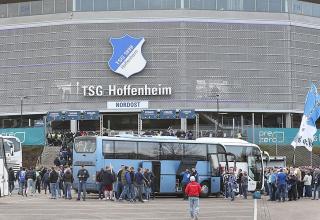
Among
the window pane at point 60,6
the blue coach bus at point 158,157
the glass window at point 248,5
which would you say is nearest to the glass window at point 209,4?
the glass window at point 248,5

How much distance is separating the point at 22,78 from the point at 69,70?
6308 mm

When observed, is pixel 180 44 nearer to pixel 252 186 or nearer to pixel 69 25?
pixel 69 25

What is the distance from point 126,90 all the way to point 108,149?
48.9 meters

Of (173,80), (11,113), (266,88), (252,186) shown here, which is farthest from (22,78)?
(252,186)

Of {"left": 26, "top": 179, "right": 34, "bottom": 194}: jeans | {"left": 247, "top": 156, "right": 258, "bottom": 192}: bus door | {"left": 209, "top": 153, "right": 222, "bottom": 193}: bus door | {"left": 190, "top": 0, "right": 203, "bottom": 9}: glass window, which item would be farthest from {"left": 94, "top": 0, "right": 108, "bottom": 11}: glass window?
{"left": 209, "top": 153, "right": 222, "bottom": 193}: bus door

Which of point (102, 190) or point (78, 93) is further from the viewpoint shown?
point (78, 93)

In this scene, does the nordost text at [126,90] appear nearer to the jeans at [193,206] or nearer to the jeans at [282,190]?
the jeans at [282,190]

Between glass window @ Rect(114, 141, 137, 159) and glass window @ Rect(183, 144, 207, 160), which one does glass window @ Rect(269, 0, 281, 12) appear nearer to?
glass window @ Rect(183, 144, 207, 160)

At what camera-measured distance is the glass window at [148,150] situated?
39.5 metres

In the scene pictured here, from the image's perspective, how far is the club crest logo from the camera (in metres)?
87.2

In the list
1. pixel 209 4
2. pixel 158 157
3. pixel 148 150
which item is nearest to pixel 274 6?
pixel 209 4

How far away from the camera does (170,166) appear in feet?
131

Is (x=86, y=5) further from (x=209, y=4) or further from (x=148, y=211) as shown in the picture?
(x=148, y=211)

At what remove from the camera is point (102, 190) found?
36.8m
